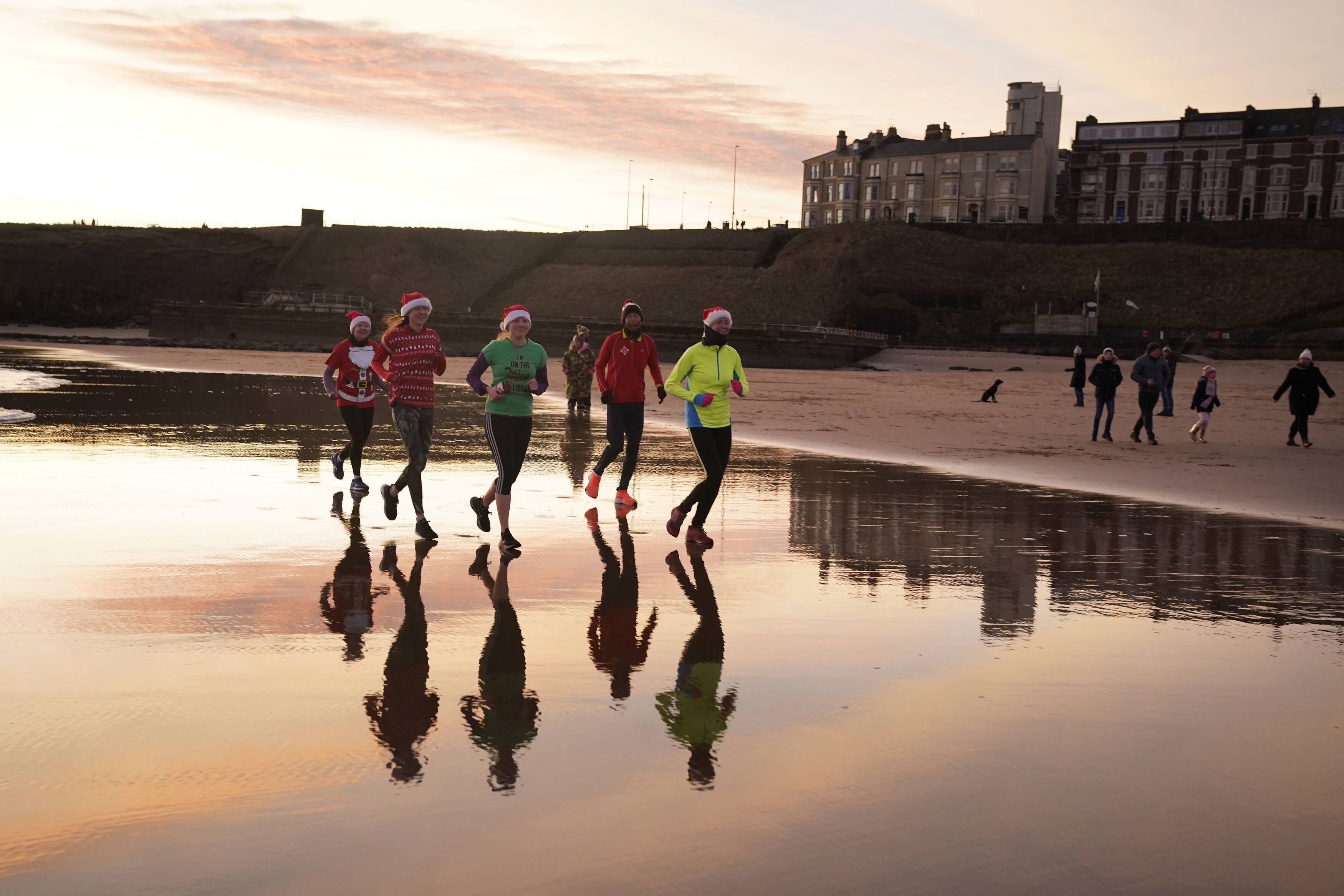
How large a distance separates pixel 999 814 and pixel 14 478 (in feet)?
35.1

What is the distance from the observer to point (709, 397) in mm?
9391

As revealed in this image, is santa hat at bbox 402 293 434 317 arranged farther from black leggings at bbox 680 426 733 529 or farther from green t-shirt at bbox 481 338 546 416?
black leggings at bbox 680 426 733 529

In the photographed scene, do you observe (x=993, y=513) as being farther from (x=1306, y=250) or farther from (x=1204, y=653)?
(x=1306, y=250)

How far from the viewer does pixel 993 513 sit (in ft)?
35.9

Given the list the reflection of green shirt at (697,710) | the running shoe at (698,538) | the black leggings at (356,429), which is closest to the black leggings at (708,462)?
the running shoe at (698,538)

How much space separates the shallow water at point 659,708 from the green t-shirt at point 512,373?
1045mm

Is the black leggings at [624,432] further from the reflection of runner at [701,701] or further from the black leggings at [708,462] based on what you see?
Answer: the reflection of runner at [701,701]

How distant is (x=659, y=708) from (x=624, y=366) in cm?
692

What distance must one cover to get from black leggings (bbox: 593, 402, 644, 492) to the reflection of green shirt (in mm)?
6032

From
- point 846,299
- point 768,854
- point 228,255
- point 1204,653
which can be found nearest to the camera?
point 768,854

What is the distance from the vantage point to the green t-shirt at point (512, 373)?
880 centimetres

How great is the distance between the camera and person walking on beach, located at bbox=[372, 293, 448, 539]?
372 inches

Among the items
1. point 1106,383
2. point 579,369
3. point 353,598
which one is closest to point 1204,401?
point 1106,383

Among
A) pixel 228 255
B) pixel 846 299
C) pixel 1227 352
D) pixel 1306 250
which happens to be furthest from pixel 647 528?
pixel 228 255
